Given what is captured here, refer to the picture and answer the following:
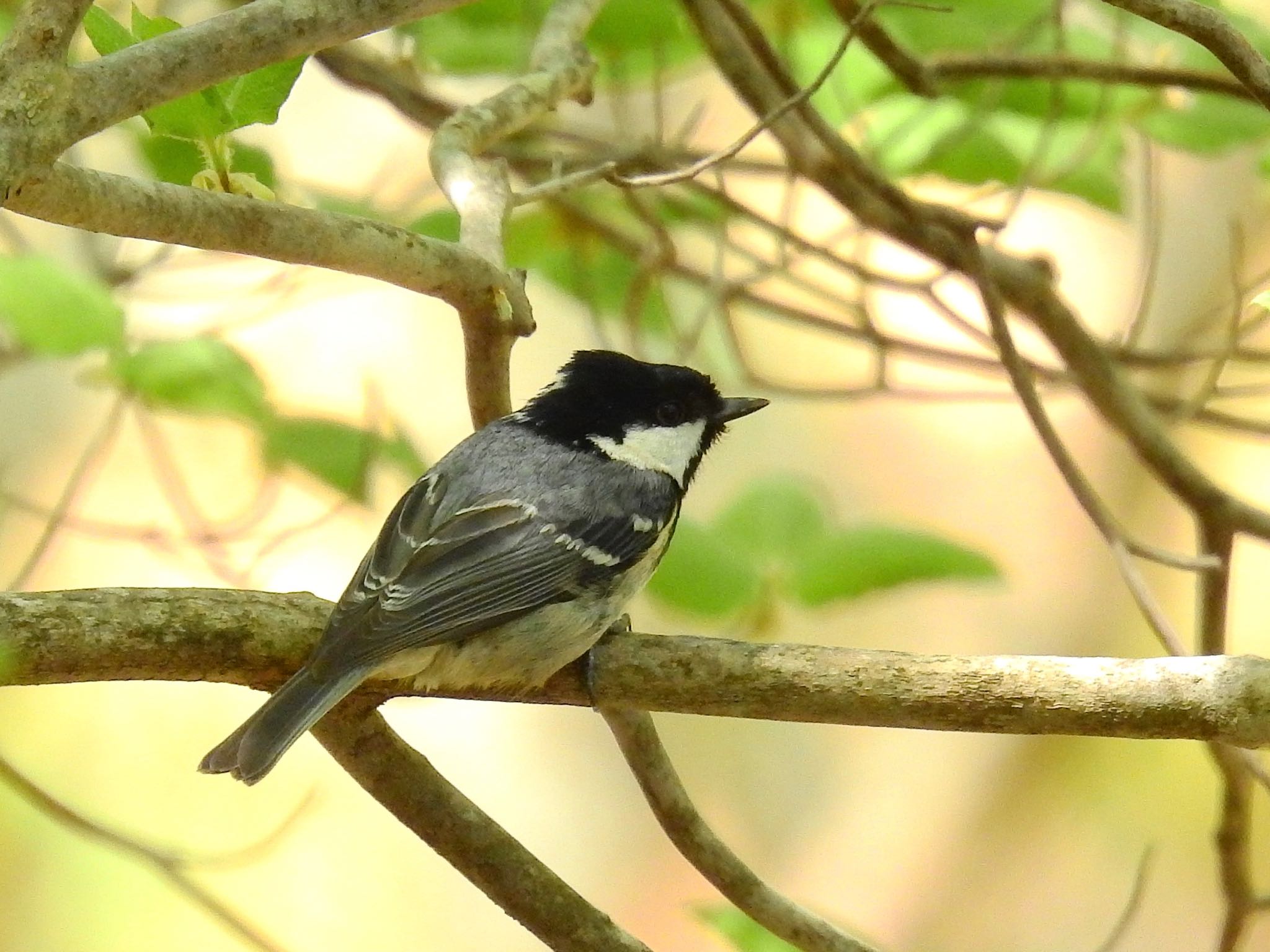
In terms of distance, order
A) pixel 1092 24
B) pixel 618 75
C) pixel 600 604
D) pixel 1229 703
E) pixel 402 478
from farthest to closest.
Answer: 1. pixel 1092 24
2. pixel 618 75
3. pixel 402 478
4. pixel 600 604
5. pixel 1229 703

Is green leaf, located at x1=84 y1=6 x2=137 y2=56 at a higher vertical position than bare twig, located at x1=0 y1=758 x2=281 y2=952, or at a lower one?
higher

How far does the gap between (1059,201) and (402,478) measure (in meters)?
1.81

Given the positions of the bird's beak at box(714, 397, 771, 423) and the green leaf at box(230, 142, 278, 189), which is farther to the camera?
the bird's beak at box(714, 397, 771, 423)

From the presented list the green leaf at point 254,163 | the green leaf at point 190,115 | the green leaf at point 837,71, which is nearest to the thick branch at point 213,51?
the green leaf at point 190,115

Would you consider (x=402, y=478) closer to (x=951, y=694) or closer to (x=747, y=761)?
(x=951, y=694)

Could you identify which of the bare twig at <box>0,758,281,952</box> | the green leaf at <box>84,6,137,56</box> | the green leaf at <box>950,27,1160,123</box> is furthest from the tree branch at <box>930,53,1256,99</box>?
the bare twig at <box>0,758,281,952</box>

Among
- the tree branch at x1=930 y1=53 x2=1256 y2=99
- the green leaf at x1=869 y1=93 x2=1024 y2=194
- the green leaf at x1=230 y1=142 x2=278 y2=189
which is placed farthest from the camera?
the green leaf at x1=869 y1=93 x2=1024 y2=194

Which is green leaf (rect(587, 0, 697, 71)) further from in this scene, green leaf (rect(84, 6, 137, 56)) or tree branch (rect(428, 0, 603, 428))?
green leaf (rect(84, 6, 137, 56))

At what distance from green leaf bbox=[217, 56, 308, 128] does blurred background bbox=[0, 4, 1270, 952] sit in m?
1.35

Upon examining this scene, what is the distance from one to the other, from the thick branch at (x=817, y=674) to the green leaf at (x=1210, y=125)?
89cm

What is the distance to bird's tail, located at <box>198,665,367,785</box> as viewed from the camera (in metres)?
1.28

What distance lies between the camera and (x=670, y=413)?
1896 millimetres

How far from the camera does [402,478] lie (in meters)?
1.83

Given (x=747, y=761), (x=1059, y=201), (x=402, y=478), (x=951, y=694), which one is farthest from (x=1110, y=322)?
(x=951, y=694)
